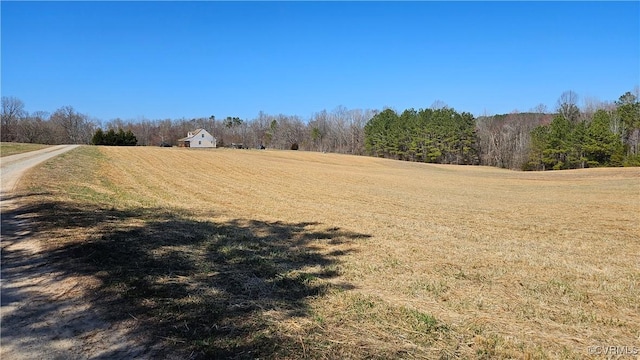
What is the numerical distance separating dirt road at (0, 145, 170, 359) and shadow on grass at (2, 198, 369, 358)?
4 cm

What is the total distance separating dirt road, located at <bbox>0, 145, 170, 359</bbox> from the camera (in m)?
3.28

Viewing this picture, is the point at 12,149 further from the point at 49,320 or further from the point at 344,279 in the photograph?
the point at 344,279

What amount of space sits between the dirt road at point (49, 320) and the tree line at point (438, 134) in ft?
213

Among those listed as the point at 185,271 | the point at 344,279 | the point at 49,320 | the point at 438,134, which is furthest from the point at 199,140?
the point at 49,320

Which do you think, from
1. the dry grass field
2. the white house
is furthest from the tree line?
the dry grass field

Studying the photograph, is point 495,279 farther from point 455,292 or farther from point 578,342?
point 578,342

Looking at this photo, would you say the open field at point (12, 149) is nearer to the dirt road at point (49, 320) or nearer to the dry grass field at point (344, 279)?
the dry grass field at point (344, 279)

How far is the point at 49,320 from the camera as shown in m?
3.79

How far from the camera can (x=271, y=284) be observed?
5.16 meters

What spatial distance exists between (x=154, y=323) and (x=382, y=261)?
412cm

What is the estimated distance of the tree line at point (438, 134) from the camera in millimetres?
60906

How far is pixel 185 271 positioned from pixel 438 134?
8141 centimetres

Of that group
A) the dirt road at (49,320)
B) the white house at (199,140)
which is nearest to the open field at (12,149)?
the dirt road at (49,320)

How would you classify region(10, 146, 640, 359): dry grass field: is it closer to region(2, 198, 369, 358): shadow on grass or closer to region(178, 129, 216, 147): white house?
region(2, 198, 369, 358): shadow on grass
